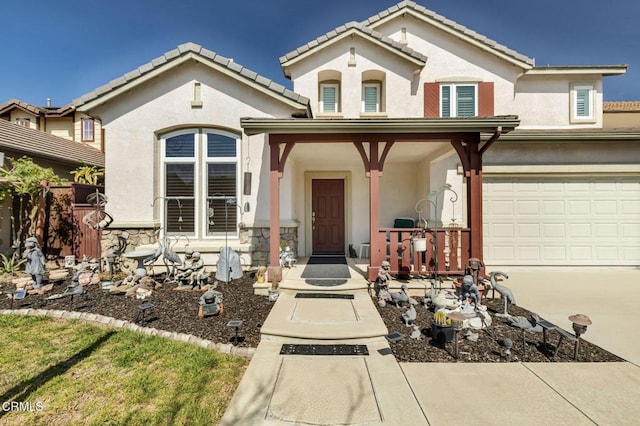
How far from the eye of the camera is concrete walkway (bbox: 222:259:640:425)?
2256mm

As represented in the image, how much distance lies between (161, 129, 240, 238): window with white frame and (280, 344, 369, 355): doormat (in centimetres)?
445

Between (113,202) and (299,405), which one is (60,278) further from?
(299,405)

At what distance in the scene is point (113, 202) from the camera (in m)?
7.17

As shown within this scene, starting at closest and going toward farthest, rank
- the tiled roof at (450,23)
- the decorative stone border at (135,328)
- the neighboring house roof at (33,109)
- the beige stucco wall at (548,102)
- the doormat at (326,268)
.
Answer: the decorative stone border at (135,328)
the doormat at (326,268)
the tiled roof at (450,23)
the beige stucco wall at (548,102)
the neighboring house roof at (33,109)

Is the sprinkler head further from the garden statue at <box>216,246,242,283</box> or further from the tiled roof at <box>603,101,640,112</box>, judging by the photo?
the tiled roof at <box>603,101,640,112</box>

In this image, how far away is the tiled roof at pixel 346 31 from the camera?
877 centimetres

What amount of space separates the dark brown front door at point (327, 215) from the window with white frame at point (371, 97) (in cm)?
266

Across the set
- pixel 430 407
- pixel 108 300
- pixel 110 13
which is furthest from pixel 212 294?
pixel 110 13

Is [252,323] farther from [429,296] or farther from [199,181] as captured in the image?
[199,181]

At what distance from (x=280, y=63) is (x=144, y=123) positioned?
4.46 metres

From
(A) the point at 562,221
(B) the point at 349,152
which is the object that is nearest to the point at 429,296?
(B) the point at 349,152

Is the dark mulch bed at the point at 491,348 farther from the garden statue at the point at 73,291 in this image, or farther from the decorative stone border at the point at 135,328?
the garden statue at the point at 73,291

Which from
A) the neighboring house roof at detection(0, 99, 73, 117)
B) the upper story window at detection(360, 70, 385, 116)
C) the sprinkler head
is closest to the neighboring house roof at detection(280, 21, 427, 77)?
the upper story window at detection(360, 70, 385, 116)

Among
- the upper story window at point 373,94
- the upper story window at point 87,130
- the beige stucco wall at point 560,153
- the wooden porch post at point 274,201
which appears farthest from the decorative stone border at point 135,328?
the upper story window at point 87,130
